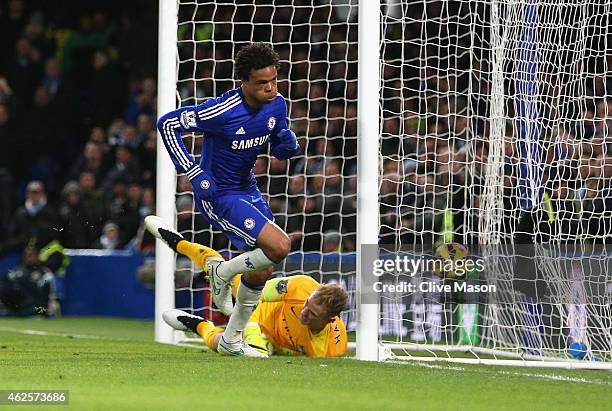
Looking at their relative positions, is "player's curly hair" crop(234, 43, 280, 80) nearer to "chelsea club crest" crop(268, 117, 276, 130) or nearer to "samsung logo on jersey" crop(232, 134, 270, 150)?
"chelsea club crest" crop(268, 117, 276, 130)

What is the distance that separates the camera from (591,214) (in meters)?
Result: 9.79

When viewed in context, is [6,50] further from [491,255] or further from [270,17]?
[491,255]

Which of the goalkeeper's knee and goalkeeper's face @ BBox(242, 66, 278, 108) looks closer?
goalkeeper's face @ BBox(242, 66, 278, 108)

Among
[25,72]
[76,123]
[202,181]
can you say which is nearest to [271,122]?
[202,181]

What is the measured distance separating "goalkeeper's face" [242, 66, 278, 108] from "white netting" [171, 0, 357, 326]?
268 centimetres

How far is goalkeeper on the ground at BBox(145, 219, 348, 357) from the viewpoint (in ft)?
29.1

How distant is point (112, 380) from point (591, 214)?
452 cm

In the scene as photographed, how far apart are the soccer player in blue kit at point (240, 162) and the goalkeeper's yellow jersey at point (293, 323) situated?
1.26ft

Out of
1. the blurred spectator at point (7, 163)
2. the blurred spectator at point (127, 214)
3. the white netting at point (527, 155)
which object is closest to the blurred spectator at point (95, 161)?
the blurred spectator at point (127, 214)

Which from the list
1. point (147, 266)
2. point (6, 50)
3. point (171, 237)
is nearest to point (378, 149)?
point (171, 237)

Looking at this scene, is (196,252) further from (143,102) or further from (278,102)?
(143,102)

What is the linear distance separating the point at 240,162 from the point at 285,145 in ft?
1.12

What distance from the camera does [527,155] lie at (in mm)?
9805

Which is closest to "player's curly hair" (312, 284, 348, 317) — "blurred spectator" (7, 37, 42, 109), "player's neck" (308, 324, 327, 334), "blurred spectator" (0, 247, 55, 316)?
"player's neck" (308, 324, 327, 334)
